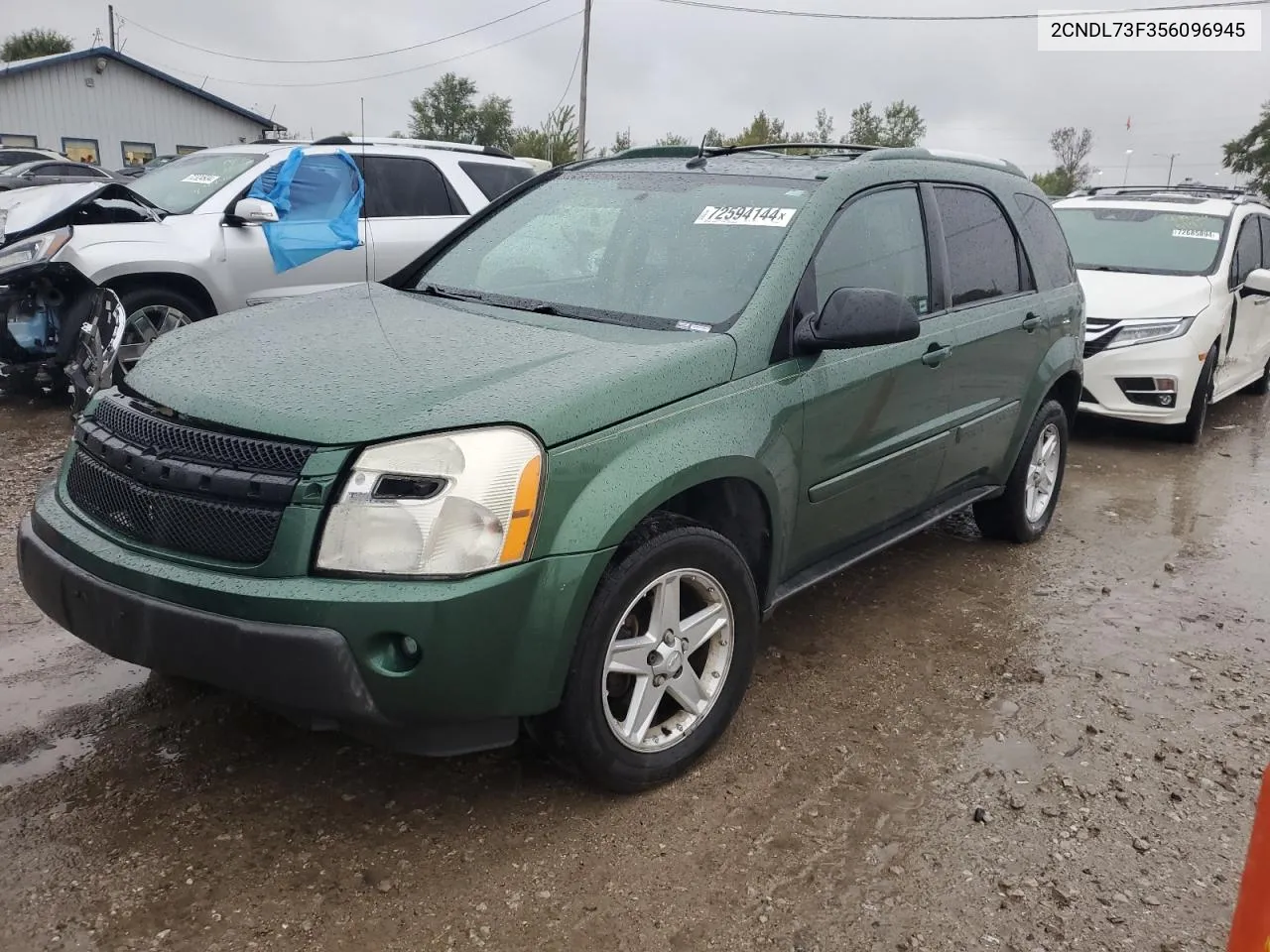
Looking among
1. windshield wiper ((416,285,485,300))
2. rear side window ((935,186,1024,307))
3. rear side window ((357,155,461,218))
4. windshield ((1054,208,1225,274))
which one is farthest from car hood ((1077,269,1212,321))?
windshield wiper ((416,285,485,300))

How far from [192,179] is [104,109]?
3023 centimetres

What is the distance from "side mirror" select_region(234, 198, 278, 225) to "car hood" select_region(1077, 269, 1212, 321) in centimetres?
552

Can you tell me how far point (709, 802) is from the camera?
291cm

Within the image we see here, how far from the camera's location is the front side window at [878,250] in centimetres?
342

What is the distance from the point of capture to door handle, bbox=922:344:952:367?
12.4 ft

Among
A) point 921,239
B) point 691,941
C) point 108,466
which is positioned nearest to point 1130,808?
point 691,941

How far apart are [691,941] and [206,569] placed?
1415mm

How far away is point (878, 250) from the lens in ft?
12.1

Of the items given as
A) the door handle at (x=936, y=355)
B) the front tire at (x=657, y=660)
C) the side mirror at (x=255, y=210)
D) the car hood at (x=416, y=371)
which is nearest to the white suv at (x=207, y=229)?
the side mirror at (x=255, y=210)

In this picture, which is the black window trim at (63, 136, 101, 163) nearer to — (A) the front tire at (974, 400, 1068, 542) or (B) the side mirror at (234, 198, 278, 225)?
(B) the side mirror at (234, 198, 278, 225)

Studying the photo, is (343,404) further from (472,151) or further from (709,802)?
(472,151)

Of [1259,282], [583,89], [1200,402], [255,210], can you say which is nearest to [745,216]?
[255,210]

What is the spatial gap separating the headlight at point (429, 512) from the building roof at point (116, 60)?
117ft

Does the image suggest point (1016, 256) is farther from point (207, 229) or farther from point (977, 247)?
point (207, 229)
